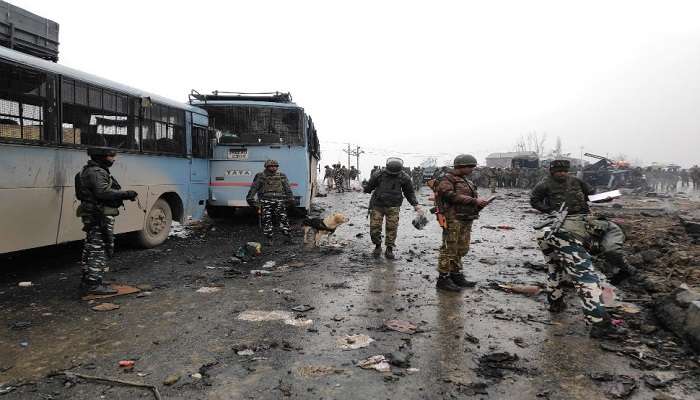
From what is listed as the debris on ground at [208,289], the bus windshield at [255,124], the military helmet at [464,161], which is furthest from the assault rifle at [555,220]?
the bus windshield at [255,124]

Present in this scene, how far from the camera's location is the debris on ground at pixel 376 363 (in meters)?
3.13

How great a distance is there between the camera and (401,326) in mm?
4000

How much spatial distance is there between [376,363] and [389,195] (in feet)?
13.7

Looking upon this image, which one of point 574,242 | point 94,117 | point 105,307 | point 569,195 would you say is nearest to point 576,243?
point 574,242

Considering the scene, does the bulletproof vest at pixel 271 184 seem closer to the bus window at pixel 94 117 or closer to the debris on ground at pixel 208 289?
the bus window at pixel 94 117

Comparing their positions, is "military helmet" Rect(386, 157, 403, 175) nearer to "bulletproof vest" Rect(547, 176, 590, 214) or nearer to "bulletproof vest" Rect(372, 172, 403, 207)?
"bulletproof vest" Rect(372, 172, 403, 207)

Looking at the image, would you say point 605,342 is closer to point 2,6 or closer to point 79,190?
point 79,190

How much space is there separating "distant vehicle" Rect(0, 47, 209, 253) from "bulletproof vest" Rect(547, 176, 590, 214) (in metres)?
5.70

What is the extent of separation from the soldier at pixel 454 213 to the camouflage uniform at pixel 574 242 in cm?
87

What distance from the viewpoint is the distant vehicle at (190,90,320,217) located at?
9.45 meters

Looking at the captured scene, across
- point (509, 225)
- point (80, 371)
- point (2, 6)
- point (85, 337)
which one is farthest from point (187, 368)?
point (509, 225)

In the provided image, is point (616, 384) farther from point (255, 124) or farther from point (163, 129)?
point (255, 124)

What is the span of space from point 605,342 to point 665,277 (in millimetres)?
2846

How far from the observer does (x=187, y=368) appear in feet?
10.1
